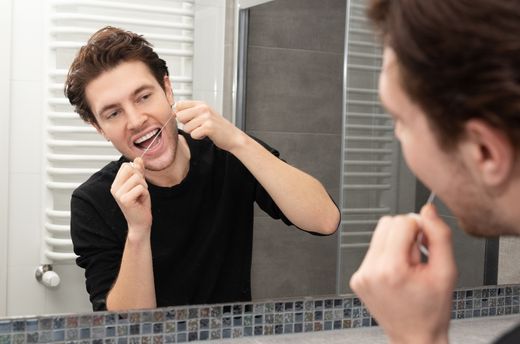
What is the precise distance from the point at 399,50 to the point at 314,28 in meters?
0.71

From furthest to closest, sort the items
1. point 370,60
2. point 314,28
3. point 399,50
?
point 370,60, point 314,28, point 399,50

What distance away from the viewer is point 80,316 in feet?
4.35

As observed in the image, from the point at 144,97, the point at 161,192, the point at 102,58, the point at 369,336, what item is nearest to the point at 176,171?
the point at 161,192

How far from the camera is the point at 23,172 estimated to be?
1.29 metres

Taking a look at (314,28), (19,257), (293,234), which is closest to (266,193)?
(293,234)

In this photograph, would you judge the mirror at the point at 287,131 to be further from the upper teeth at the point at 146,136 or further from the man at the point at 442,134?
the man at the point at 442,134

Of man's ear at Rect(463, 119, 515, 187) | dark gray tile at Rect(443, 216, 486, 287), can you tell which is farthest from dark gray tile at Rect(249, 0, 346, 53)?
man's ear at Rect(463, 119, 515, 187)

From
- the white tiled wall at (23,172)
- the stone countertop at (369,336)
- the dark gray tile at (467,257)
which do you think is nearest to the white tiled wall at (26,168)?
the white tiled wall at (23,172)

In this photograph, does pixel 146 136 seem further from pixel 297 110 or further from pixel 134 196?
pixel 297 110

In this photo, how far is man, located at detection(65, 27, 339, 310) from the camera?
4.33 ft

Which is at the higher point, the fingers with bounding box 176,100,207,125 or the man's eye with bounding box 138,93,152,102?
the man's eye with bounding box 138,93,152,102

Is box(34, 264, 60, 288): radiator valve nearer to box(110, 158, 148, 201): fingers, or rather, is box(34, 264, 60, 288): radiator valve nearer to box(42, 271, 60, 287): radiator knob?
box(42, 271, 60, 287): radiator knob

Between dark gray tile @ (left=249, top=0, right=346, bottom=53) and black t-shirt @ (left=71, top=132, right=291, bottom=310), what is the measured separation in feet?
0.75

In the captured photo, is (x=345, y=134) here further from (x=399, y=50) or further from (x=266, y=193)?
(x=399, y=50)
